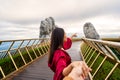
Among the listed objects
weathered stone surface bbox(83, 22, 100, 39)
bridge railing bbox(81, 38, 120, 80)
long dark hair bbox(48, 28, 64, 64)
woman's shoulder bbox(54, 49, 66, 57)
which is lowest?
weathered stone surface bbox(83, 22, 100, 39)

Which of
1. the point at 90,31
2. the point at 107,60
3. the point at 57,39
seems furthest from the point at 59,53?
the point at 90,31

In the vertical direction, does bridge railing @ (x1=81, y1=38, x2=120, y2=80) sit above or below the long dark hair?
below

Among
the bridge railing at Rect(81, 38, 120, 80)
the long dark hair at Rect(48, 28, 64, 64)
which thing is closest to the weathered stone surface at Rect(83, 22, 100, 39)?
the bridge railing at Rect(81, 38, 120, 80)

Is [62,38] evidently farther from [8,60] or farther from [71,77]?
[8,60]

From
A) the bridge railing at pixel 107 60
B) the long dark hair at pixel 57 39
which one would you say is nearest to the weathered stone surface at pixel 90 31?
the bridge railing at pixel 107 60

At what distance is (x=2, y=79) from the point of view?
7.38 m

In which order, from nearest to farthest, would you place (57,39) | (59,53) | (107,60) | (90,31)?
(59,53), (57,39), (107,60), (90,31)

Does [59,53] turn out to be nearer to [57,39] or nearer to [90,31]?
[57,39]

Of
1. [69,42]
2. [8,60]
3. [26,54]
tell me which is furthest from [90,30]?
[69,42]

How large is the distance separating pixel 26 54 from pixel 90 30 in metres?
31.8

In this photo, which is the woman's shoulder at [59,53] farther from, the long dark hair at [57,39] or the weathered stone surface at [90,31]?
the weathered stone surface at [90,31]

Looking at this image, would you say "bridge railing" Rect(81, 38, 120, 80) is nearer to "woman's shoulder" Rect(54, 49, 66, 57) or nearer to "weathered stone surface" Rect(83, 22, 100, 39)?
"woman's shoulder" Rect(54, 49, 66, 57)

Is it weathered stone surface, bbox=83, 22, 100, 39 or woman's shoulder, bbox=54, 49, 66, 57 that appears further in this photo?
weathered stone surface, bbox=83, 22, 100, 39

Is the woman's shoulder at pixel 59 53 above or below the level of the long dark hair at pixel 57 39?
below
